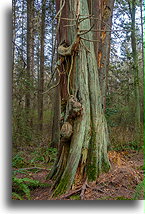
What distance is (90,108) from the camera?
8.59 ft

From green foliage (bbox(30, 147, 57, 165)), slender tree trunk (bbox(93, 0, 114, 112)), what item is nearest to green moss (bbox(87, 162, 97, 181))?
slender tree trunk (bbox(93, 0, 114, 112))

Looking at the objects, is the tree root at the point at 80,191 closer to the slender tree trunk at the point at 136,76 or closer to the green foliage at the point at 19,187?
the green foliage at the point at 19,187

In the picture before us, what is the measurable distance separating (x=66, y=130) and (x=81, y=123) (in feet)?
0.61

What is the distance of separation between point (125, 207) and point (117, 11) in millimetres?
5769

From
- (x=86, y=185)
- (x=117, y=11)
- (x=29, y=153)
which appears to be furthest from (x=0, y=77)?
(x=117, y=11)

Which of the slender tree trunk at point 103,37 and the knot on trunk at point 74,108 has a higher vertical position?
the slender tree trunk at point 103,37

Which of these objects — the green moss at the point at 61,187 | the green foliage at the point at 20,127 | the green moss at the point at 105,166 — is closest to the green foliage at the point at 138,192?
the green moss at the point at 105,166

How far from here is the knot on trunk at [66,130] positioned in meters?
2.46

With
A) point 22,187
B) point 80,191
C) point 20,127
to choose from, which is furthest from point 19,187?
point 20,127

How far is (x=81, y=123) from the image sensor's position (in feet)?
8.18

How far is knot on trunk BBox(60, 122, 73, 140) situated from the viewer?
246 cm

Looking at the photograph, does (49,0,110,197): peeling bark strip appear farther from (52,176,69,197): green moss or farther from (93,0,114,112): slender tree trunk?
(93,0,114,112): slender tree trunk

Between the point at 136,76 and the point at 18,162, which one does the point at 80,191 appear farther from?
the point at 136,76

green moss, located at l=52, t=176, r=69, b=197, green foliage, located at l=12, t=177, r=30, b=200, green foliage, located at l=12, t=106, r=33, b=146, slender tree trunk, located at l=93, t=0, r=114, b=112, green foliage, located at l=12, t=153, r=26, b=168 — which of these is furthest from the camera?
green foliage, located at l=12, t=106, r=33, b=146
